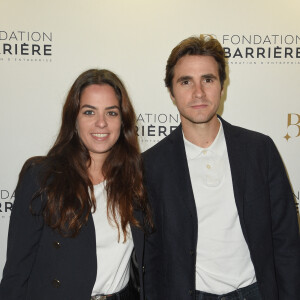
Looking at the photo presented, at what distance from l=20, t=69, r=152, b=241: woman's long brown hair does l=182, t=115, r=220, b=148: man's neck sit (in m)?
0.35

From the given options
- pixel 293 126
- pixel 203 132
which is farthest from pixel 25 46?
pixel 293 126

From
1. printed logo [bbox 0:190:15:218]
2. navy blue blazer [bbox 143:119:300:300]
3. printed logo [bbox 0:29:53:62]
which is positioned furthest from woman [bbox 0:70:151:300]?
printed logo [bbox 0:190:15:218]

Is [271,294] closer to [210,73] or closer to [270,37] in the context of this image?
[210,73]

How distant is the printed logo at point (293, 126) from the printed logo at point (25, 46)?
207cm

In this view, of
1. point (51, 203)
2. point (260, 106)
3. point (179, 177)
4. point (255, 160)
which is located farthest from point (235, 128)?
point (51, 203)

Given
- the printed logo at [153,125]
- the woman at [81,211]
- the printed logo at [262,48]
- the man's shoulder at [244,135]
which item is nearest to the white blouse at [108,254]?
the woman at [81,211]

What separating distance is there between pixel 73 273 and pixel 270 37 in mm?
2396

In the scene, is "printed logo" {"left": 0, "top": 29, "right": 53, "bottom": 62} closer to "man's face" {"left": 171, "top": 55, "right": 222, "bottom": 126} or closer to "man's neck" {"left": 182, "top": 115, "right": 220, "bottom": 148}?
"man's face" {"left": 171, "top": 55, "right": 222, "bottom": 126}

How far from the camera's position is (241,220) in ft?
6.71

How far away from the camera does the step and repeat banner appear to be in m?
3.02

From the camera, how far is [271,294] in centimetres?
209

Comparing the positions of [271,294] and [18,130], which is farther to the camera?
[18,130]

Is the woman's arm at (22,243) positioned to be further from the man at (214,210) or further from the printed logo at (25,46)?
the printed logo at (25,46)

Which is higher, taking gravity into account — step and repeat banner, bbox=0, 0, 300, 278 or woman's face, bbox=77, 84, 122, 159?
step and repeat banner, bbox=0, 0, 300, 278
